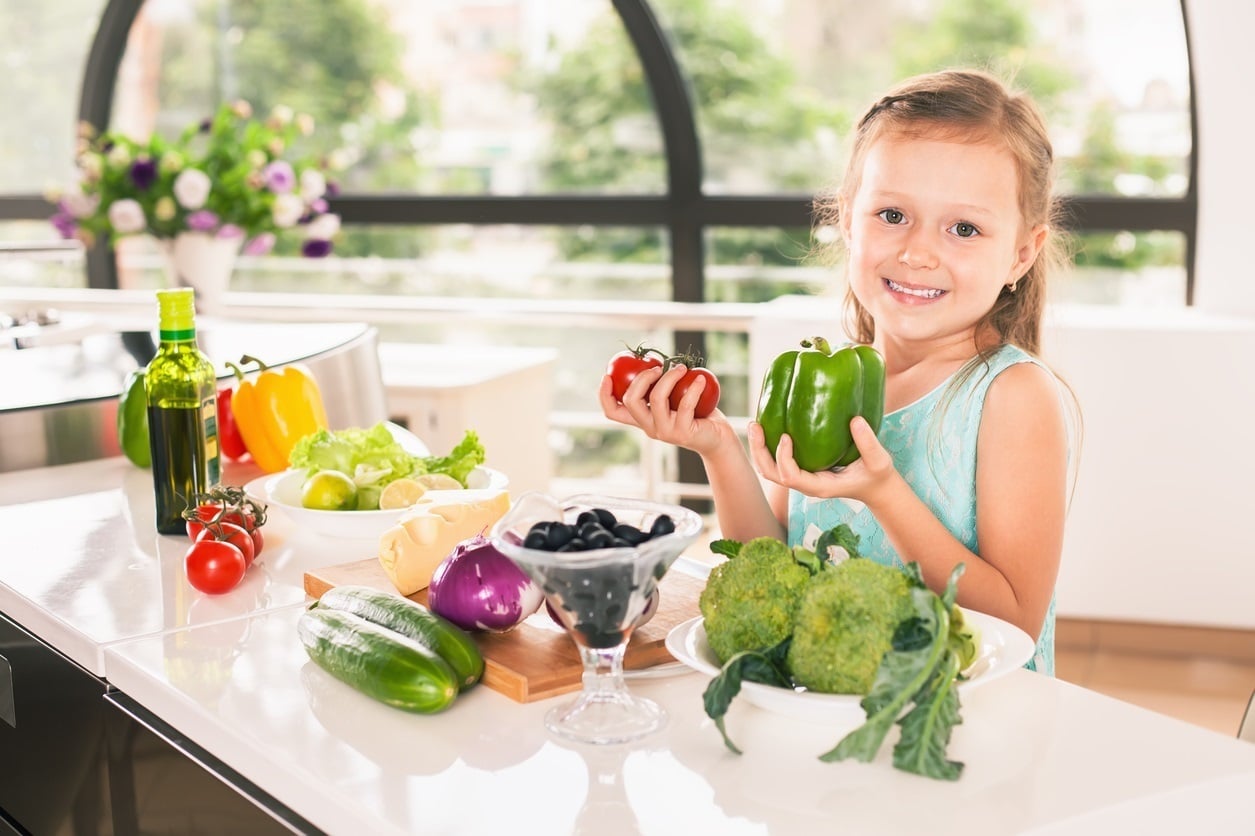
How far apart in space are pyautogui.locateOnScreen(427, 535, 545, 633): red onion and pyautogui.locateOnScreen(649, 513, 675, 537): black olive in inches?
8.3

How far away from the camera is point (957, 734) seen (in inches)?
44.1

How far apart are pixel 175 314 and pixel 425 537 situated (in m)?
0.48

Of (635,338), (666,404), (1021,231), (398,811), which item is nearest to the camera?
(398,811)

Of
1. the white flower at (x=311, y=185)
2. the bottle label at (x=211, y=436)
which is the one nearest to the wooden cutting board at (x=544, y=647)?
the bottle label at (x=211, y=436)

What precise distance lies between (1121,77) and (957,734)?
12.2 feet

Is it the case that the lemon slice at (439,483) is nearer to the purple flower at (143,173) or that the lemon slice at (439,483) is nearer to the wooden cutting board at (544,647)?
the wooden cutting board at (544,647)

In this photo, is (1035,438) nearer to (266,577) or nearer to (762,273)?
(266,577)

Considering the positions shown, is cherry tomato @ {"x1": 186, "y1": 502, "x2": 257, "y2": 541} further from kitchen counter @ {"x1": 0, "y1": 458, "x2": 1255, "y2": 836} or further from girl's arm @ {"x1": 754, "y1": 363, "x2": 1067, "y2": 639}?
girl's arm @ {"x1": 754, "y1": 363, "x2": 1067, "y2": 639}

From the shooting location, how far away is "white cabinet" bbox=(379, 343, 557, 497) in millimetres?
3641

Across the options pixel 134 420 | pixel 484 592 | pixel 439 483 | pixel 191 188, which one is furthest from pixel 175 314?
pixel 191 188

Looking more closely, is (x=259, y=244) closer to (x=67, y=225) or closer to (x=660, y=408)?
(x=67, y=225)

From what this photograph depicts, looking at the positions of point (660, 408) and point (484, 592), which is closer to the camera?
point (484, 592)

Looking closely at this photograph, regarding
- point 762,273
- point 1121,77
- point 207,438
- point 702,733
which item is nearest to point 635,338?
point 762,273

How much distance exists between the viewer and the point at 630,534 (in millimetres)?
→ 1089
